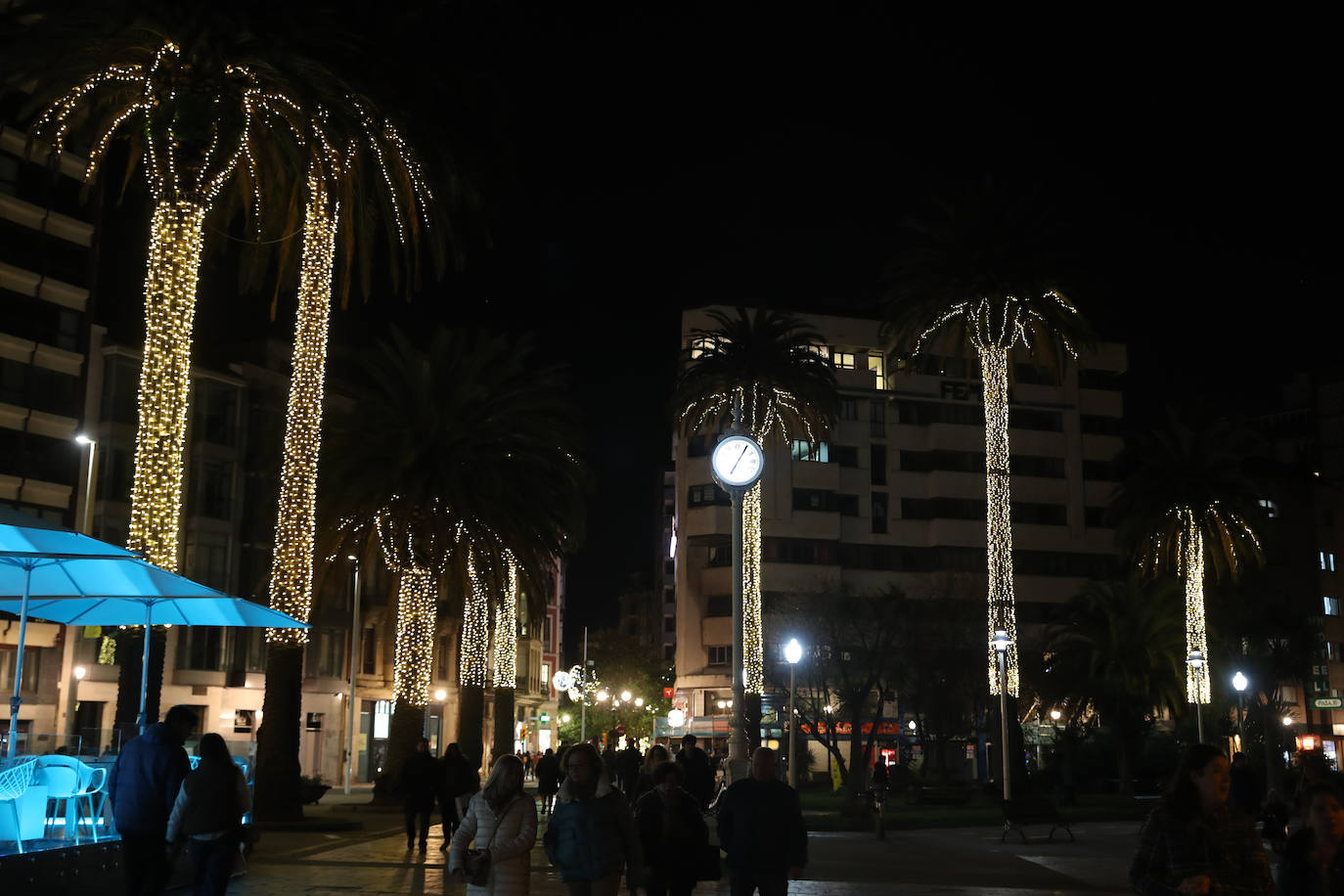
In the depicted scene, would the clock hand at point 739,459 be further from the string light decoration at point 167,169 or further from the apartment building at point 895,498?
the apartment building at point 895,498

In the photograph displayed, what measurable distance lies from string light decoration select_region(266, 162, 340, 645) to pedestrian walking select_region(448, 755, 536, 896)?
19309 mm

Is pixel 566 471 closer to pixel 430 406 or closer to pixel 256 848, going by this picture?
pixel 430 406

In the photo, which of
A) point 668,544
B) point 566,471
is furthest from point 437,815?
point 668,544

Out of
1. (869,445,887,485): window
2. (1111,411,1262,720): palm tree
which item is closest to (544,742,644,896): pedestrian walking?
(1111,411,1262,720): palm tree

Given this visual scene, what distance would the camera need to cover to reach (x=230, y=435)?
2370 inches

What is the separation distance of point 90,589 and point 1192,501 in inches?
1986

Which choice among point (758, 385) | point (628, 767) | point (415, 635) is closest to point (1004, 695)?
point (628, 767)

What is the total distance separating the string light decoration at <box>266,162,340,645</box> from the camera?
28.1m

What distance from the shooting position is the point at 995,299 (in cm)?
4853

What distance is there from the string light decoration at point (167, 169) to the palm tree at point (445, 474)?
1099 centimetres

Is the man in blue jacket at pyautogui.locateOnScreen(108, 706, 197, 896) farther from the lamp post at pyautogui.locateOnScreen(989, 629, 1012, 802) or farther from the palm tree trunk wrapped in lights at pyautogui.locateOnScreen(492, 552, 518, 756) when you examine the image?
the palm tree trunk wrapped in lights at pyautogui.locateOnScreen(492, 552, 518, 756)

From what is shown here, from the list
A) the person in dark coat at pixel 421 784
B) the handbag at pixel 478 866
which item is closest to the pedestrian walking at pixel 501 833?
the handbag at pixel 478 866

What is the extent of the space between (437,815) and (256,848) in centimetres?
1370

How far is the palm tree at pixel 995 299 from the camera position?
158ft
